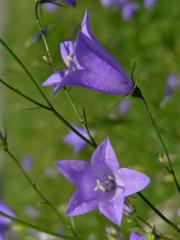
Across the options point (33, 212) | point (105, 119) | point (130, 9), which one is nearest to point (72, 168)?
point (105, 119)

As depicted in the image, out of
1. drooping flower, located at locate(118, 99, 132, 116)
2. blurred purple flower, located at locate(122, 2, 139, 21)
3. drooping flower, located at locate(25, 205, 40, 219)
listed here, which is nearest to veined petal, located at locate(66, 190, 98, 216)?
drooping flower, located at locate(118, 99, 132, 116)

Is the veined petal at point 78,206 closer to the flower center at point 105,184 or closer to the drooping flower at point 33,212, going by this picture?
the flower center at point 105,184

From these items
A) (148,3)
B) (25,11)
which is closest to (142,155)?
(148,3)

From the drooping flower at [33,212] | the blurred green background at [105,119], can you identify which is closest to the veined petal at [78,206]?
the blurred green background at [105,119]

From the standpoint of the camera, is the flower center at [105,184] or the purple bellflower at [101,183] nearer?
the purple bellflower at [101,183]

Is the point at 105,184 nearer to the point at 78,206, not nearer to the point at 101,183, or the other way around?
the point at 101,183

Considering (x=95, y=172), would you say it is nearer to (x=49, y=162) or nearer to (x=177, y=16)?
(x=177, y=16)

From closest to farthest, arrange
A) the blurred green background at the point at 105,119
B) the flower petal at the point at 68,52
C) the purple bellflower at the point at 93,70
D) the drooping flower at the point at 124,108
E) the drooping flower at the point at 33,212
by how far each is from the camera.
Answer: the purple bellflower at the point at 93,70 < the flower petal at the point at 68,52 < the blurred green background at the point at 105,119 < the drooping flower at the point at 124,108 < the drooping flower at the point at 33,212
